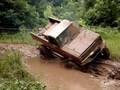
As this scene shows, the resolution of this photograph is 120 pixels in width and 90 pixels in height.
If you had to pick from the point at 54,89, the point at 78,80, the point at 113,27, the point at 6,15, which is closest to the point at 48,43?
the point at 78,80

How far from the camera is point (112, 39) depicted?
1809 centimetres

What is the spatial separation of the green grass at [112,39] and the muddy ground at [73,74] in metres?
1.05

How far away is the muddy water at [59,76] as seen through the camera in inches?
481

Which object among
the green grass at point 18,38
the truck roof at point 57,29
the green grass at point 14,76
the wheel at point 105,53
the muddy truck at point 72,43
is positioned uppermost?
the green grass at point 14,76

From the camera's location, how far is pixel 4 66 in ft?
34.8

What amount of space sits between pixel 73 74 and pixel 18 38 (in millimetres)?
4908

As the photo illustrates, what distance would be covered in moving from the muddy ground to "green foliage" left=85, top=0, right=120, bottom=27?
25.2 feet

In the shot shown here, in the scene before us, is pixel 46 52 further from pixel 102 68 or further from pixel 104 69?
pixel 104 69

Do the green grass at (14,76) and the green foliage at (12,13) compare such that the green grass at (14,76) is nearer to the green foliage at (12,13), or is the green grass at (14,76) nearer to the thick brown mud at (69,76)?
the thick brown mud at (69,76)

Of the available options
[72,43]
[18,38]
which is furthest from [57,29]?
[18,38]

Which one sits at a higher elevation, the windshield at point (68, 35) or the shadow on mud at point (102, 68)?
the windshield at point (68, 35)

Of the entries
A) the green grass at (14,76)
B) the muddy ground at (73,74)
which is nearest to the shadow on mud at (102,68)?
the muddy ground at (73,74)

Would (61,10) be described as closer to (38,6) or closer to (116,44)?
(38,6)

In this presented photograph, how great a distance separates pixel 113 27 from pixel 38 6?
566 inches
